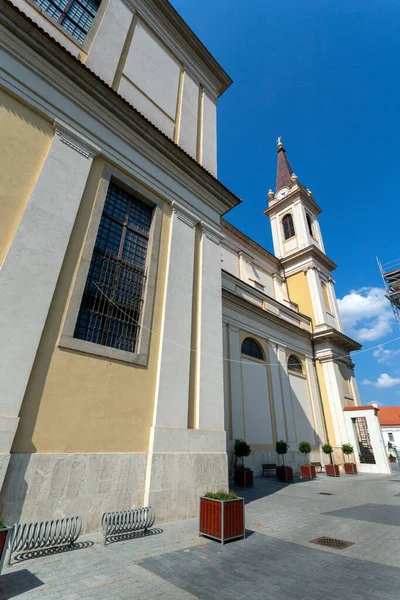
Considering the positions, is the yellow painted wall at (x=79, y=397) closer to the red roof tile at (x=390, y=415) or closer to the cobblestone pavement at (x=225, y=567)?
the cobblestone pavement at (x=225, y=567)

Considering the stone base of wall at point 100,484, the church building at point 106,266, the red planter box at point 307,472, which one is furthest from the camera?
the red planter box at point 307,472

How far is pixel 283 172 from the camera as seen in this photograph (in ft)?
109

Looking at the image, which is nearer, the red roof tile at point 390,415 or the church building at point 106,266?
the church building at point 106,266

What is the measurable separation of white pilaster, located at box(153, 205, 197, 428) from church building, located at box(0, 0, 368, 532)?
0.04 meters

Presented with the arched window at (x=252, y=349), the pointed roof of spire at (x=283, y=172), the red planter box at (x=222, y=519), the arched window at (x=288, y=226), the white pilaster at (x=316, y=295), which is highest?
the pointed roof of spire at (x=283, y=172)

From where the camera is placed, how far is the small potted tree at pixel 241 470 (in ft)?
41.2

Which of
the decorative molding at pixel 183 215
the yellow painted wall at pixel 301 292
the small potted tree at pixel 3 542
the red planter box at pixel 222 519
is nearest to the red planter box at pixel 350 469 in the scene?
the yellow painted wall at pixel 301 292

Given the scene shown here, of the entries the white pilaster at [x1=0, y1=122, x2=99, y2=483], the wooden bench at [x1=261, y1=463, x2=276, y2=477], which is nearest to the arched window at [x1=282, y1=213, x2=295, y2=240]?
the wooden bench at [x1=261, y1=463, x2=276, y2=477]

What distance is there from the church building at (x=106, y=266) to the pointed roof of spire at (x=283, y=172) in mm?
20005

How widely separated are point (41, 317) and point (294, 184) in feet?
94.5

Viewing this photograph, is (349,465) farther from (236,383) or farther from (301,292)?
(301,292)

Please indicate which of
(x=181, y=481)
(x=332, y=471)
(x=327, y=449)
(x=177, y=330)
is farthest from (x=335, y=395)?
(x=181, y=481)

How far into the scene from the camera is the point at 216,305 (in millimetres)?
10062

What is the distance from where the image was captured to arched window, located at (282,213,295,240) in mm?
28391
